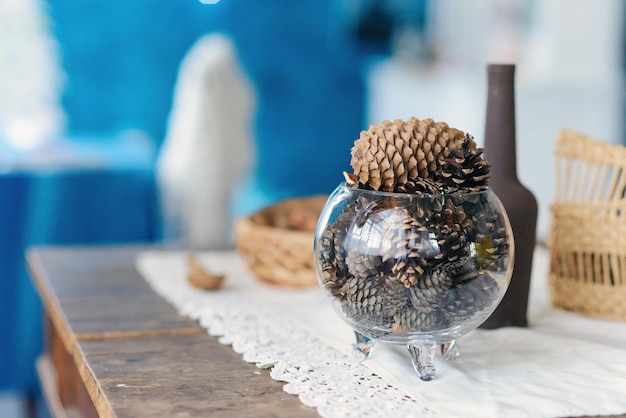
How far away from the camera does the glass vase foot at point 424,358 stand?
72 centimetres

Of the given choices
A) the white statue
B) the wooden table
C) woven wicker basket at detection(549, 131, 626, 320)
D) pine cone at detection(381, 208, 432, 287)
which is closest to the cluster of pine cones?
pine cone at detection(381, 208, 432, 287)

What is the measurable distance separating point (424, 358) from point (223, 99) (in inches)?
86.8

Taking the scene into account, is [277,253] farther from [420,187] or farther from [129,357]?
[420,187]

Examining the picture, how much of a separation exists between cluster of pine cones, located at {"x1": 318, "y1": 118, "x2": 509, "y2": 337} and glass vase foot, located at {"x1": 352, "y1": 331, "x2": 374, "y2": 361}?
0.06m

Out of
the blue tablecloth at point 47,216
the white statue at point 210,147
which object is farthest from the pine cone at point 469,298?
the white statue at point 210,147

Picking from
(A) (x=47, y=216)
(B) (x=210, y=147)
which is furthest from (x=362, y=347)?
(B) (x=210, y=147)

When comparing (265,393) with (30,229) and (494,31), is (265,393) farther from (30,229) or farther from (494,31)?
(494,31)

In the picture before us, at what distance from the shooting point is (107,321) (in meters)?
0.95

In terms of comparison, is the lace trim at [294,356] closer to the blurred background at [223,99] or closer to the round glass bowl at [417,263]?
the round glass bowl at [417,263]

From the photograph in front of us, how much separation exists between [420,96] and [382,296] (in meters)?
3.34

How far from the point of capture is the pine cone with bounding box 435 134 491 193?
709 millimetres

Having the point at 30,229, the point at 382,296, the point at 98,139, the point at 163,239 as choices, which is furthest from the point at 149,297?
the point at 98,139

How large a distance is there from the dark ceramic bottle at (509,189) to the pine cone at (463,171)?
160 millimetres

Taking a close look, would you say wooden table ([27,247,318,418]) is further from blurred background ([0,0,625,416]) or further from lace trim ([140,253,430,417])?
blurred background ([0,0,625,416])
